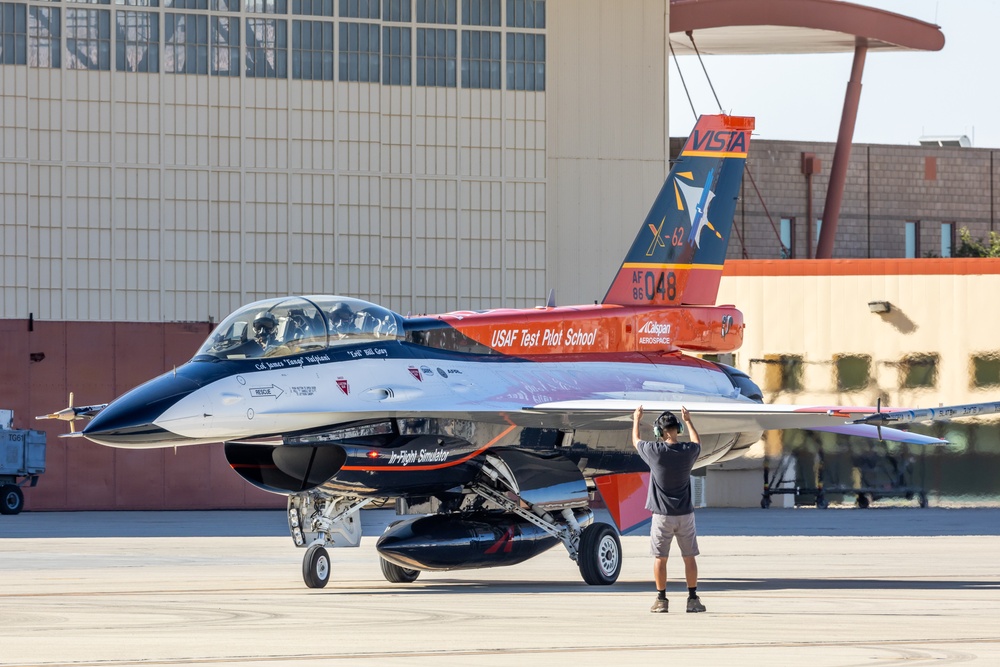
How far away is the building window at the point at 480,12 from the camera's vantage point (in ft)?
117

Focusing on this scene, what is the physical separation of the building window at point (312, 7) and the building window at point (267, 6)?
24 cm

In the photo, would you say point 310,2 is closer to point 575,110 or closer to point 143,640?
point 575,110

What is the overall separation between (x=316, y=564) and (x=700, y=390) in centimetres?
583

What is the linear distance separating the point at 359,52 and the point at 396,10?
1.32 meters

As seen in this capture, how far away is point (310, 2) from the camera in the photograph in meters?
34.6

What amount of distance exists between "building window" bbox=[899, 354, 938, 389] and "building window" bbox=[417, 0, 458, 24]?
12974 mm

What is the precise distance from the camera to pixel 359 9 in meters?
34.9

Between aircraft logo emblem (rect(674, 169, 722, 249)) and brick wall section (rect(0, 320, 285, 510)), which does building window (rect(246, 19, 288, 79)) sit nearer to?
brick wall section (rect(0, 320, 285, 510))

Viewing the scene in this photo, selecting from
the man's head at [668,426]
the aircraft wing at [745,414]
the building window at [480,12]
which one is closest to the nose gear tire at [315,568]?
the aircraft wing at [745,414]

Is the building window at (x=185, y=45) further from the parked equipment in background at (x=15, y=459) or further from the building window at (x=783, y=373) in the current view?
the building window at (x=783, y=373)

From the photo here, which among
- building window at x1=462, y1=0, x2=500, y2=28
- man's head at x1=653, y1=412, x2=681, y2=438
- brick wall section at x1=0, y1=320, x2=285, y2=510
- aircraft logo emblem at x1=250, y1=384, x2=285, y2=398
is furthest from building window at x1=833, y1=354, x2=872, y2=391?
man's head at x1=653, y1=412, x2=681, y2=438

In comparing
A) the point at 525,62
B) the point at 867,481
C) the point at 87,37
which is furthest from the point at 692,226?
the point at 87,37

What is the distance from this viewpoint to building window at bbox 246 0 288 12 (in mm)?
34312

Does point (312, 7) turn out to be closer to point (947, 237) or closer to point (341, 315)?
point (341, 315)
